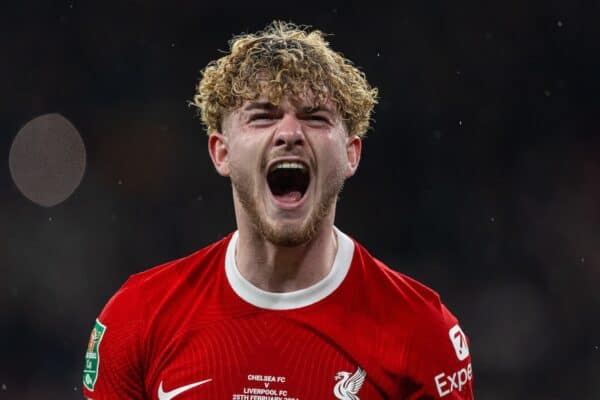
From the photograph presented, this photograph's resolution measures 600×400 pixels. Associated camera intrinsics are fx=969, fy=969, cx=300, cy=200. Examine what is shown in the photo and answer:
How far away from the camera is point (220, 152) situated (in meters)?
3.31

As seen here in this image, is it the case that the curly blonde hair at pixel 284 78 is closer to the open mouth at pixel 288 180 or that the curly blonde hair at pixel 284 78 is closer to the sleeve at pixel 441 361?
the open mouth at pixel 288 180

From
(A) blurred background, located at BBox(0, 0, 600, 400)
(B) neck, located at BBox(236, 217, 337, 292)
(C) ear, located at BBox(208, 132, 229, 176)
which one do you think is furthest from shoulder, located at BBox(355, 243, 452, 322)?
(A) blurred background, located at BBox(0, 0, 600, 400)

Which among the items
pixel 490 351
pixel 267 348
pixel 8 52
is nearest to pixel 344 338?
pixel 267 348

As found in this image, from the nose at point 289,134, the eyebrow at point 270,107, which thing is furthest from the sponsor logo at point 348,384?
the eyebrow at point 270,107

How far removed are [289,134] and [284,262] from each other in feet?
1.43

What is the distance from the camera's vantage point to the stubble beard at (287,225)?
10.1ft

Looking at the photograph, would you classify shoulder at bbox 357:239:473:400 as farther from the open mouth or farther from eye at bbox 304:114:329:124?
eye at bbox 304:114:329:124

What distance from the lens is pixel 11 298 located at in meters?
8.55

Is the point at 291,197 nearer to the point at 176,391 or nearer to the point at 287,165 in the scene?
the point at 287,165

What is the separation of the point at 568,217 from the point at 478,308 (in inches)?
43.4

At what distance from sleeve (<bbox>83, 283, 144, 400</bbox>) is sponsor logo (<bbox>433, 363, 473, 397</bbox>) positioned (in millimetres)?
962

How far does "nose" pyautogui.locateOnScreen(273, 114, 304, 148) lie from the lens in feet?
9.89

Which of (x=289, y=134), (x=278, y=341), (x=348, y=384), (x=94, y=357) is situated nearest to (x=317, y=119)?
(x=289, y=134)

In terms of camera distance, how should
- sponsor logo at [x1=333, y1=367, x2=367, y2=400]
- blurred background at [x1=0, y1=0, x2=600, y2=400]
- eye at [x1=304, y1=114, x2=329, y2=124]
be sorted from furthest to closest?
1. blurred background at [x1=0, y1=0, x2=600, y2=400]
2. eye at [x1=304, y1=114, x2=329, y2=124]
3. sponsor logo at [x1=333, y1=367, x2=367, y2=400]
